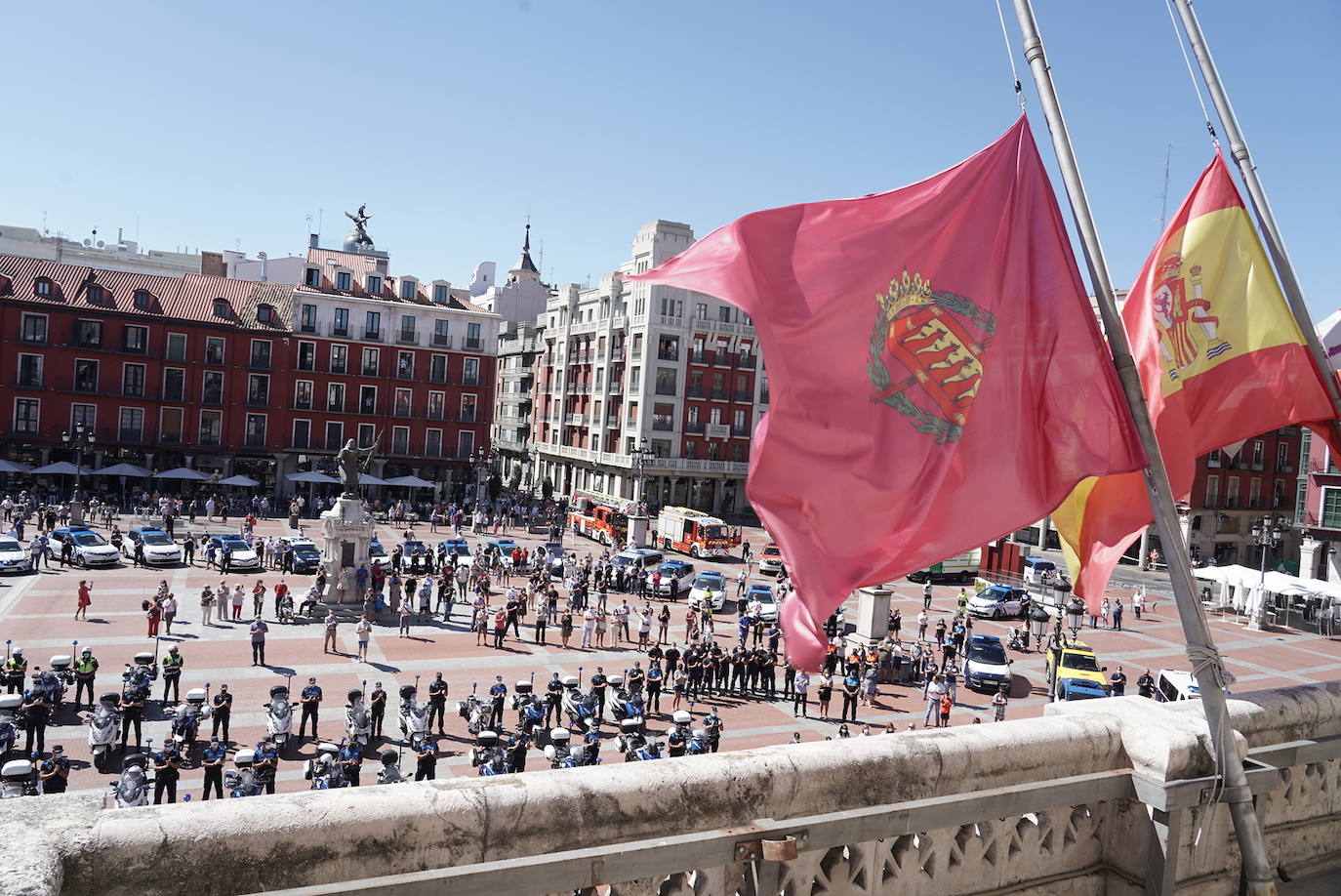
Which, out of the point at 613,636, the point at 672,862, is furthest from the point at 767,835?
the point at 613,636

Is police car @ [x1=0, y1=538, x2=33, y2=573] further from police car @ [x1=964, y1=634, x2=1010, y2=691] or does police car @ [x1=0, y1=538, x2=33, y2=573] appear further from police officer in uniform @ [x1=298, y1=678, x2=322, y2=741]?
police car @ [x1=964, y1=634, x2=1010, y2=691]

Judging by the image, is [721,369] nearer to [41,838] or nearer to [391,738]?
[391,738]

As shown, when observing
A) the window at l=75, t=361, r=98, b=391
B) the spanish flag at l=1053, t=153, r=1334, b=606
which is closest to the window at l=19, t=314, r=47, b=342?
the window at l=75, t=361, r=98, b=391

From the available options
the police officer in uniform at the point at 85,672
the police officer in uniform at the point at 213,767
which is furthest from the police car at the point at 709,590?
the police officer in uniform at the point at 213,767

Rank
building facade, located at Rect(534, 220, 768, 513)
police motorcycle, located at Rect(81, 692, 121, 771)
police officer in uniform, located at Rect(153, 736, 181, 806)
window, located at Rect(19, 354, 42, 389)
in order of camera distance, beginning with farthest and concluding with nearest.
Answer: building facade, located at Rect(534, 220, 768, 513) < window, located at Rect(19, 354, 42, 389) < police motorcycle, located at Rect(81, 692, 121, 771) < police officer in uniform, located at Rect(153, 736, 181, 806)

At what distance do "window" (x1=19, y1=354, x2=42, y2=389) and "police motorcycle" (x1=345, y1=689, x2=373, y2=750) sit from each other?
46.5 metres

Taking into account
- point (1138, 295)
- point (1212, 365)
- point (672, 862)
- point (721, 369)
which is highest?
point (721, 369)

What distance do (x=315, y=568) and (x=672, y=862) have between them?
36784 mm

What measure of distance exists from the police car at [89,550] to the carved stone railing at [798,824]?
36646 millimetres

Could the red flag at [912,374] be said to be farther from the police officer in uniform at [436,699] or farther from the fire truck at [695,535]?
the fire truck at [695,535]

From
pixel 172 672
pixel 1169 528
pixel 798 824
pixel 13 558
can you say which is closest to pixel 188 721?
pixel 172 672

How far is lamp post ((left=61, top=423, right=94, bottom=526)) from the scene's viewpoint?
43.2 meters

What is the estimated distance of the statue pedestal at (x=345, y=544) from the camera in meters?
32.9

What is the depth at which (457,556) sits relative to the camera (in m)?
40.4
